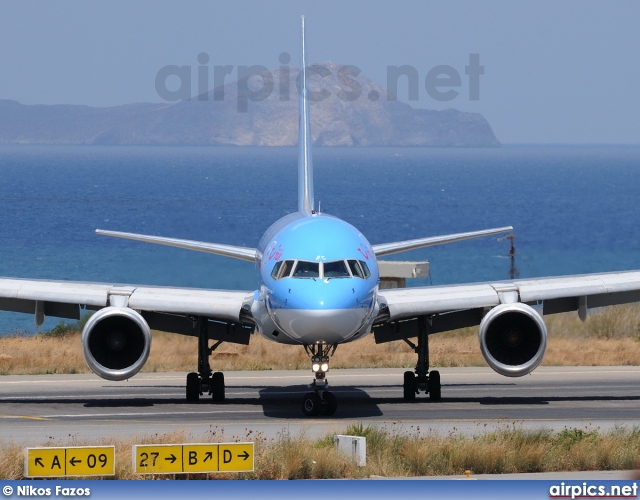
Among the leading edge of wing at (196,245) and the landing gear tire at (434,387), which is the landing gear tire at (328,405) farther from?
the leading edge of wing at (196,245)

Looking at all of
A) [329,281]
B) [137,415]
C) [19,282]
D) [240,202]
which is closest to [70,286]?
[19,282]

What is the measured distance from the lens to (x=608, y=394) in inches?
1458

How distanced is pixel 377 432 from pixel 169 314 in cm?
1137

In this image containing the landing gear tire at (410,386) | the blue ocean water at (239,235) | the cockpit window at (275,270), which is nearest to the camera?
the cockpit window at (275,270)

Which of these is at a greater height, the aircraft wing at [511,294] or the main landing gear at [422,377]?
the aircraft wing at [511,294]

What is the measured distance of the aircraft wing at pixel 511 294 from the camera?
32781 mm

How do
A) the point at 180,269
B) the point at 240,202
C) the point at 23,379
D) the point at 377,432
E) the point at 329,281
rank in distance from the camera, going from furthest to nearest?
the point at 240,202 → the point at 180,269 → the point at 23,379 → the point at 329,281 → the point at 377,432

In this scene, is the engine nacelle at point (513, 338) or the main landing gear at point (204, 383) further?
the main landing gear at point (204, 383)

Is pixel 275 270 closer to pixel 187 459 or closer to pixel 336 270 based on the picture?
pixel 336 270

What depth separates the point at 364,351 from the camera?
56.5m

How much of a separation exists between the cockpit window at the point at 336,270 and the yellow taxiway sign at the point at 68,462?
1026cm

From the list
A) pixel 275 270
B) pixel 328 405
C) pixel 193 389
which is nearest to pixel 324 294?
pixel 275 270

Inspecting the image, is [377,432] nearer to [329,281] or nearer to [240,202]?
[329,281]

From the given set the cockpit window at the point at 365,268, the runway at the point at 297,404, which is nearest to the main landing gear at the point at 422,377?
the runway at the point at 297,404
